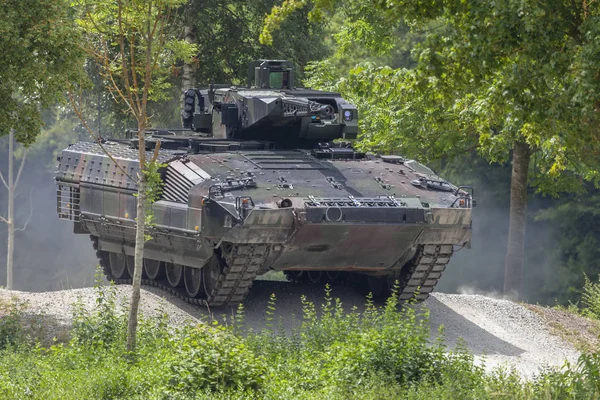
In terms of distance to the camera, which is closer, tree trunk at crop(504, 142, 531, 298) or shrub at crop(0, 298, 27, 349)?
shrub at crop(0, 298, 27, 349)

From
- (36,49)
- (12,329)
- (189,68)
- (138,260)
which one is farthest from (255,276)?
(189,68)

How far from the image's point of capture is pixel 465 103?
14.6m

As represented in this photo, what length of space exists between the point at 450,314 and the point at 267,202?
4.05 metres

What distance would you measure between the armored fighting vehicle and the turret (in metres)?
0.02

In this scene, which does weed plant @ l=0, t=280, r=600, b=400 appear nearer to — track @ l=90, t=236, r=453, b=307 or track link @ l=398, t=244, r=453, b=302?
track @ l=90, t=236, r=453, b=307

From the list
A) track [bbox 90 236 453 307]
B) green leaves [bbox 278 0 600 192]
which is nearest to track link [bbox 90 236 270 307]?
track [bbox 90 236 453 307]

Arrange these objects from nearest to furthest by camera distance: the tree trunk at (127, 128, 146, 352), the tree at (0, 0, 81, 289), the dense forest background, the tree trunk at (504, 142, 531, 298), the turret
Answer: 1. the tree trunk at (127, 128, 146, 352)
2. the tree at (0, 0, 81, 289)
3. the turret
4. the tree trunk at (504, 142, 531, 298)
5. the dense forest background

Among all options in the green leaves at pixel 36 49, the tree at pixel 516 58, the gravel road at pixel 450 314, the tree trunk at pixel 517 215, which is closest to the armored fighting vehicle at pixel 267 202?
the gravel road at pixel 450 314

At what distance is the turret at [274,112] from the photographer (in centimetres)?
1738

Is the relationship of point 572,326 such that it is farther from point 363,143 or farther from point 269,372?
point 269,372

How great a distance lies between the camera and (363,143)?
22.9 meters

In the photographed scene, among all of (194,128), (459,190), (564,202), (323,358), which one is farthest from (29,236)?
(323,358)

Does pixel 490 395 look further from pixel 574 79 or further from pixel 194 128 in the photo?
pixel 194 128

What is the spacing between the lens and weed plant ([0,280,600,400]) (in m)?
10.5
